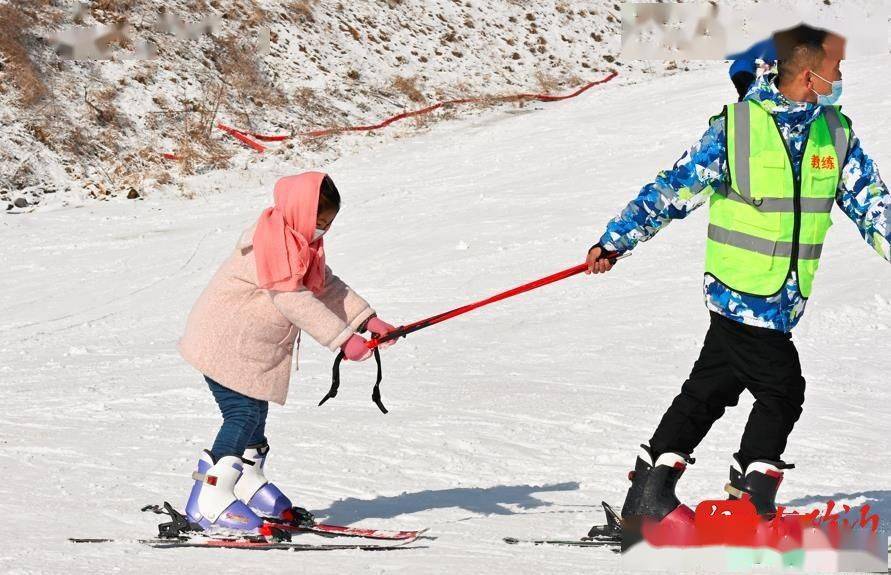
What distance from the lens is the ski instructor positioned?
3635mm

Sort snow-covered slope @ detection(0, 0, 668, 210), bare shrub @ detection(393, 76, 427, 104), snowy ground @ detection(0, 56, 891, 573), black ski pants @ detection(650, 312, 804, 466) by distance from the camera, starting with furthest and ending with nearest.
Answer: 1. bare shrub @ detection(393, 76, 427, 104)
2. snow-covered slope @ detection(0, 0, 668, 210)
3. snowy ground @ detection(0, 56, 891, 573)
4. black ski pants @ detection(650, 312, 804, 466)

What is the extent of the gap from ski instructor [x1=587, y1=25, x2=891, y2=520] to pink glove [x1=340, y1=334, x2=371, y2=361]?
86cm

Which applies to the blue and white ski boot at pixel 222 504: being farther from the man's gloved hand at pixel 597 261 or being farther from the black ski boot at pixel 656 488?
the man's gloved hand at pixel 597 261

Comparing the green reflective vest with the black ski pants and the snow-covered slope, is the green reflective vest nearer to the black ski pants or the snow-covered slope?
the black ski pants

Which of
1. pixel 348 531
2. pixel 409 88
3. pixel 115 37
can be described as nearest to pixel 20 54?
pixel 115 37

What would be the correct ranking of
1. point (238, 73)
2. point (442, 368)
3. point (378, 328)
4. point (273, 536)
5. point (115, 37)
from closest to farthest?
1. point (273, 536)
2. point (378, 328)
3. point (442, 368)
4. point (115, 37)
5. point (238, 73)

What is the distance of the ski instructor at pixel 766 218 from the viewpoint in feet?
11.9

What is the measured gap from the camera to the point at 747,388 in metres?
3.87

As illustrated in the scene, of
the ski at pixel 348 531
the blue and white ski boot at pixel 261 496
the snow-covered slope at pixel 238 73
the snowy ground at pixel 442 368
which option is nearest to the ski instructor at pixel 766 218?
the snowy ground at pixel 442 368

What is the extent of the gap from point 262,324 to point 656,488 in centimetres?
155

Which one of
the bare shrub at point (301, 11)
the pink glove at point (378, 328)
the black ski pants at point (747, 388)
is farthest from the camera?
the bare shrub at point (301, 11)

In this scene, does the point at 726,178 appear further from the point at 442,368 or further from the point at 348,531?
the point at 442,368

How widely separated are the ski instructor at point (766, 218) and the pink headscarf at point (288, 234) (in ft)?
3.37

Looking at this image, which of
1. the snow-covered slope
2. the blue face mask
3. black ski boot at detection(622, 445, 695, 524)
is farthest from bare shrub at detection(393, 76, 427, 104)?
the blue face mask
